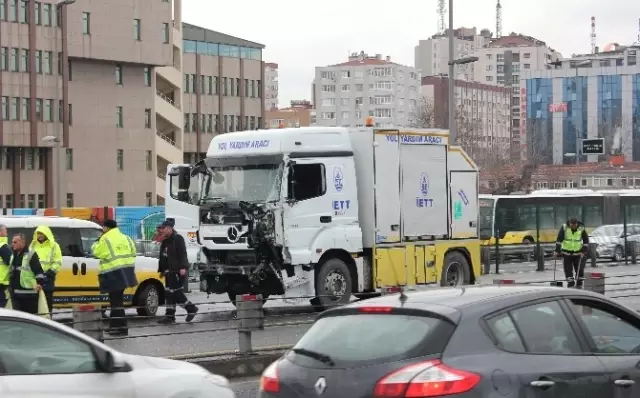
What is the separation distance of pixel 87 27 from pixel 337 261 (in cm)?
5843

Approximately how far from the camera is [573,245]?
26.0m

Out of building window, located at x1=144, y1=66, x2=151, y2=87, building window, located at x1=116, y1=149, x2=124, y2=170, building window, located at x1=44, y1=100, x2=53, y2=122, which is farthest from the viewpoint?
building window, located at x1=144, y1=66, x2=151, y2=87

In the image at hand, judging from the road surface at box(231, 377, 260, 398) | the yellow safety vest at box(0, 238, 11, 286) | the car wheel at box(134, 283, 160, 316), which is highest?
the yellow safety vest at box(0, 238, 11, 286)

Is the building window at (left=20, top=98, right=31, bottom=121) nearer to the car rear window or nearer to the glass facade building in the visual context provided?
the car rear window

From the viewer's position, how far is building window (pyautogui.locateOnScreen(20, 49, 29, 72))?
2963 inches

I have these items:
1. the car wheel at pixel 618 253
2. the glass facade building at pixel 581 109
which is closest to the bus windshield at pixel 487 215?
the car wheel at pixel 618 253

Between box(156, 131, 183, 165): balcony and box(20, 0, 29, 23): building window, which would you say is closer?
box(20, 0, 29, 23): building window

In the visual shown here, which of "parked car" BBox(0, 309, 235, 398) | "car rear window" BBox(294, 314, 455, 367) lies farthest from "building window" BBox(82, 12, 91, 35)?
"car rear window" BBox(294, 314, 455, 367)

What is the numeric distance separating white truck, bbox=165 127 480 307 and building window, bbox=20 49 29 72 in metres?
56.9

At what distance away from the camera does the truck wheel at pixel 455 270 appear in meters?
22.7

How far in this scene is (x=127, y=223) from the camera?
42.2 m

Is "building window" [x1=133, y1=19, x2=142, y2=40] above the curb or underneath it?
above

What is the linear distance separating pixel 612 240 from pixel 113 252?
29.8 meters

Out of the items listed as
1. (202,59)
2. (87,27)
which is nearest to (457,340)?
(87,27)
